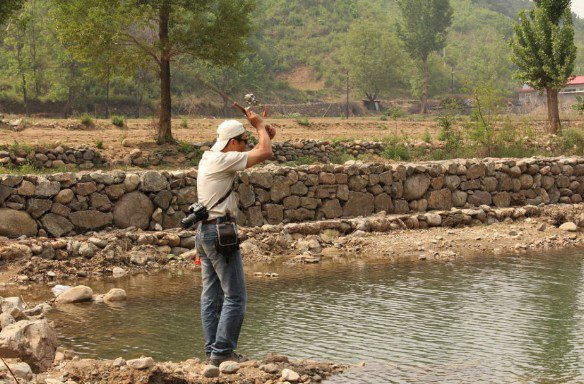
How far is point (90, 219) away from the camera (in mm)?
15773

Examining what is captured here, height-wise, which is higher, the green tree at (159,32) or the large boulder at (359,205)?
the green tree at (159,32)

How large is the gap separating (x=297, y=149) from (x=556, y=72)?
37.0ft

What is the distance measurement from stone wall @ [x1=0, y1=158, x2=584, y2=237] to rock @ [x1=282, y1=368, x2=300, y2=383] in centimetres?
832

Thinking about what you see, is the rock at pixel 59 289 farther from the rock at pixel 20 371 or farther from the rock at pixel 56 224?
the rock at pixel 20 371

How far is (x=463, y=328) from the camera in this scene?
1045cm

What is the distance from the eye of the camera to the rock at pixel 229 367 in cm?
792

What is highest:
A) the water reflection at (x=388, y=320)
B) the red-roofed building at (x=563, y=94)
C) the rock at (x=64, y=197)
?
the red-roofed building at (x=563, y=94)

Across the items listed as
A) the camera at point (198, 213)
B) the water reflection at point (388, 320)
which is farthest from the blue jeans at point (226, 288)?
the water reflection at point (388, 320)

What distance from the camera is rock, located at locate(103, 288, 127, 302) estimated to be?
12.3 metres

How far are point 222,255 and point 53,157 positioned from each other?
57.0ft

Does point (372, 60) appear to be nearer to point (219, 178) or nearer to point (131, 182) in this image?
point (131, 182)

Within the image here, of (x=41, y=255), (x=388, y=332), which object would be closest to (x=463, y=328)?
(x=388, y=332)

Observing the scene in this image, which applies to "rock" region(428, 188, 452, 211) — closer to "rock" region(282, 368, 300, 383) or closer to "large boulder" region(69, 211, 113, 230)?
"large boulder" region(69, 211, 113, 230)

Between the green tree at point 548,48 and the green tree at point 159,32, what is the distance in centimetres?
1143
